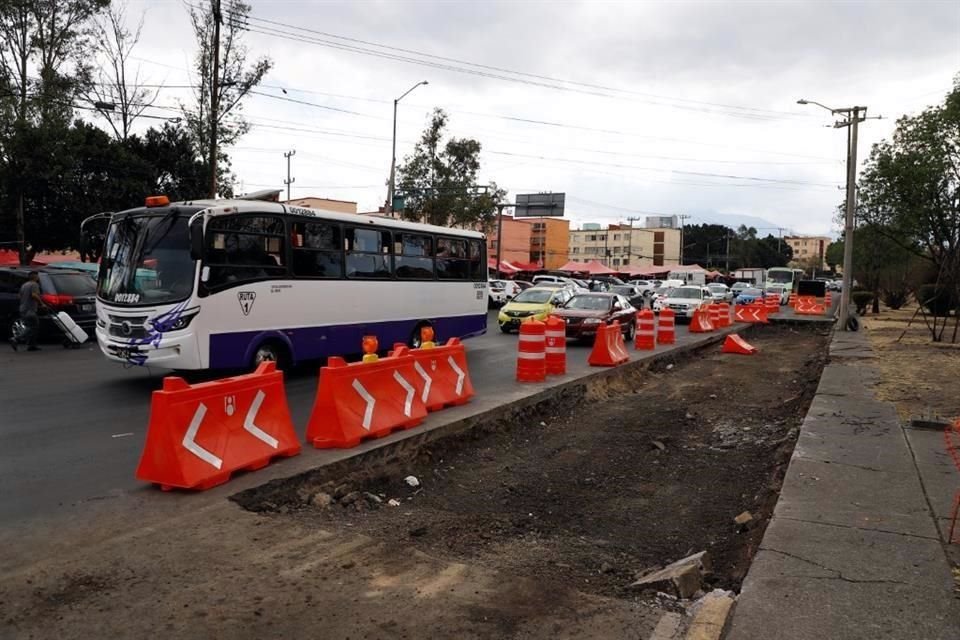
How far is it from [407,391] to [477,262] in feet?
32.1

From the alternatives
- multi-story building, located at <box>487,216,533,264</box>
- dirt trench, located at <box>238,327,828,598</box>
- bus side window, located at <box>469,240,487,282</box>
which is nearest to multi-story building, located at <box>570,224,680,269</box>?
multi-story building, located at <box>487,216,533,264</box>

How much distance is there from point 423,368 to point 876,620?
6.01 meters

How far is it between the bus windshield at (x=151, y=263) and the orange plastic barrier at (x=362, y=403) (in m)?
4.04

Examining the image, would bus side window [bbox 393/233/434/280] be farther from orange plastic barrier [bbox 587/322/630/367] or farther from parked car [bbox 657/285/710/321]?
parked car [bbox 657/285/710/321]

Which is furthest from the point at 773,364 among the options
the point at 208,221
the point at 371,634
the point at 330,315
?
the point at 371,634

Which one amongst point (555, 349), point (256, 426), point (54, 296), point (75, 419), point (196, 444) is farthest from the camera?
point (54, 296)

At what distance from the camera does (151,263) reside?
10.6 meters

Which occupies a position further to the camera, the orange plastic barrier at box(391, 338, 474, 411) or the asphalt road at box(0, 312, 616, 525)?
the orange plastic barrier at box(391, 338, 474, 411)

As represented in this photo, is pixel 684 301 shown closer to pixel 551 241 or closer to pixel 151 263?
pixel 151 263

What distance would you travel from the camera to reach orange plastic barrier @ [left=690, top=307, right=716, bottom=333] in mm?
25500

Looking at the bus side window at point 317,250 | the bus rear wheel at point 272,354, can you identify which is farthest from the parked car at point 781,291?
the bus rear wheel at point 272,354

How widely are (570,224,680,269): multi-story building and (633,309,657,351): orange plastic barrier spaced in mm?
112220

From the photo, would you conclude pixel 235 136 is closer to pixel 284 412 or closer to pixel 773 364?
pixel 773 364

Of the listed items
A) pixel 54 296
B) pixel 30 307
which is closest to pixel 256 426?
pixel 30 307
